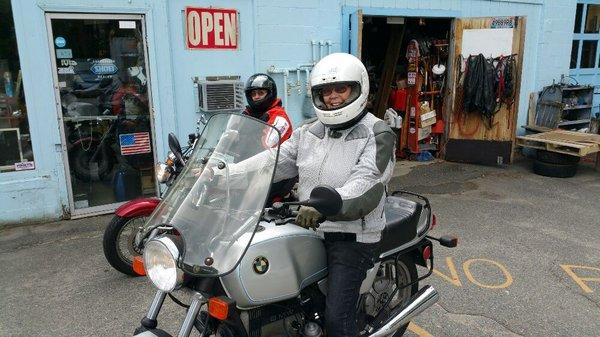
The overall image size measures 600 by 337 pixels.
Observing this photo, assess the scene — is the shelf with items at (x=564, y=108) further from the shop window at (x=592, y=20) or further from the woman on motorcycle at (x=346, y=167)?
the woman on motorcycle at (x=346, y=167)

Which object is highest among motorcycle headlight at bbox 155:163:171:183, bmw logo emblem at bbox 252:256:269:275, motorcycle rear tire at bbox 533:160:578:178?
motorcycle headlight at bbox 155:163:171:183

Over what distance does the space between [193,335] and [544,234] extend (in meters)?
4.30

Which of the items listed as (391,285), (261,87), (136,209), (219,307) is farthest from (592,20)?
(219,307)

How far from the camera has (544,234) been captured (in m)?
5.64

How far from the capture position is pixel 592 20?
35.0 feet

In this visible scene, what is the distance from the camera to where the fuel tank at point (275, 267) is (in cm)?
231

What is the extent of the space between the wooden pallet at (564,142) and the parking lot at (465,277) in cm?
96

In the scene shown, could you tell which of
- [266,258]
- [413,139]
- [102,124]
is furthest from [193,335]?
[413,139]

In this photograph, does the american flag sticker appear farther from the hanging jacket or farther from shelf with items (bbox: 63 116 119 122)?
the hanging jacket

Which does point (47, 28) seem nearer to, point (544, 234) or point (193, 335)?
point (193, 335)

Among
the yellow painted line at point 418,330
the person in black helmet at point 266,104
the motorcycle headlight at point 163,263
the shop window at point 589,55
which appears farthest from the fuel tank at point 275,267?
the shop window at point 589,55

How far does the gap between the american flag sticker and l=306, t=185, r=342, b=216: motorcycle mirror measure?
4.73 metres

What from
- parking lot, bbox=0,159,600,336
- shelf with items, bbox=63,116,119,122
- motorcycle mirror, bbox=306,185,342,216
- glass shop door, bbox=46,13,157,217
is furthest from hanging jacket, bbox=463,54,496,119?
motorcycle mirror, bbox=306,185,342,216

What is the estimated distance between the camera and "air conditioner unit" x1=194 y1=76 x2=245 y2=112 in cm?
641
